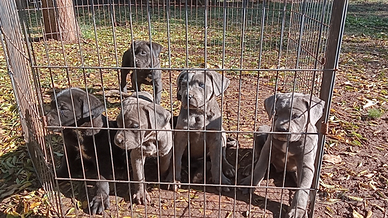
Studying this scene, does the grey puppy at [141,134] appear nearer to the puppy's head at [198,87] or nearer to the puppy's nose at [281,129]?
the puppy's head at [198,87]

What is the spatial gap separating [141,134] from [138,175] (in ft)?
1.98

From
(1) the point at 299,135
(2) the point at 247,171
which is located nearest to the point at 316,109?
(1) the point at 299,135

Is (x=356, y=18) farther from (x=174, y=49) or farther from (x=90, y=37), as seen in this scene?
(x=90, y=37)

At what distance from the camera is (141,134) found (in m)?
3.55

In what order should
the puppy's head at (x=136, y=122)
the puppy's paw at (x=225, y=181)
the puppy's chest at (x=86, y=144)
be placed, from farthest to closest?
the puppy's paw at (x=225, y=181) → the puppy's chest at (x=86, y=144) → the puppy's head at (x=136, y=122)

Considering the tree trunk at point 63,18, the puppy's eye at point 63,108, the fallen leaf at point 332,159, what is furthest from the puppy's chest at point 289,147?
the tree trunk at point 63,18

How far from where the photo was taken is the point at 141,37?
12.1 meters

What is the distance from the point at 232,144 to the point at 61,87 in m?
4.45

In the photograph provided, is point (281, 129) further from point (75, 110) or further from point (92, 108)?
point (75, 110)

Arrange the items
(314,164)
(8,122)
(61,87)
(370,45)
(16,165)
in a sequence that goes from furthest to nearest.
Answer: (370,45) → (61,87) → (8,122) → (16,165) → (314,164)

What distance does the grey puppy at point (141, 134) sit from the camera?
3.48m

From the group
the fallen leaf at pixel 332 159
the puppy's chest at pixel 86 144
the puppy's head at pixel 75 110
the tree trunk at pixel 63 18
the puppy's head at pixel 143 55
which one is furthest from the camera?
the tree trunk at pixel 63 18

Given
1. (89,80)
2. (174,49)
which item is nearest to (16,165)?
(89,80)

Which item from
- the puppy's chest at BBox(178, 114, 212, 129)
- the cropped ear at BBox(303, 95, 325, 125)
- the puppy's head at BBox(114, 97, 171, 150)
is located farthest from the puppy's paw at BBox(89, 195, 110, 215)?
the cropped ear at BBox(303, 95, 325, 125)
